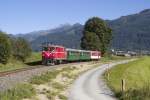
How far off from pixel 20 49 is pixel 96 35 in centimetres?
5602

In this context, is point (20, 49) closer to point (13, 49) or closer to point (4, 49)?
point (13, 49)

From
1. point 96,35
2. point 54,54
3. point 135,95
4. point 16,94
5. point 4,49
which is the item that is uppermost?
point 96,35

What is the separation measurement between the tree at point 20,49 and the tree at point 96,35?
4901cm

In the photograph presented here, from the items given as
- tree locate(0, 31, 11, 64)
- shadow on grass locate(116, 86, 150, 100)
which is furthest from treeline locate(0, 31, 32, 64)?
shadow on grass locate(116, 86, 150, 100)

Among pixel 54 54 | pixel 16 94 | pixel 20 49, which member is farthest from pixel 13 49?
pixel 16 94

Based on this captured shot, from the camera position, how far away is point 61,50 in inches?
2906

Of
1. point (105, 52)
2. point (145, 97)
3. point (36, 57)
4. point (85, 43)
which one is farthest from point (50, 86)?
point (105, 52)

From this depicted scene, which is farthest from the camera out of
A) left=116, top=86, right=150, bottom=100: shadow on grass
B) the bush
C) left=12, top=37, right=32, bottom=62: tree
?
left=12, top=37, right=32, bottom=62: tree

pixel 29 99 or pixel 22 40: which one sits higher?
pixel 22 40

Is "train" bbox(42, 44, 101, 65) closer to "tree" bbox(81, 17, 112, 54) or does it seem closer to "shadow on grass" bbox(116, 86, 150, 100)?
"shadow on grass" bbox(116, 86, 150, 100)

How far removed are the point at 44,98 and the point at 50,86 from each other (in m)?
8.06

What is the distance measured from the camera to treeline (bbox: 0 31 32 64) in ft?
224

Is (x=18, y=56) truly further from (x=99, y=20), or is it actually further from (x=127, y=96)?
(x=99, y=20)

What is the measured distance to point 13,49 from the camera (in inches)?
3081
